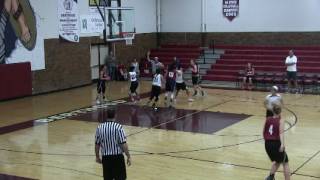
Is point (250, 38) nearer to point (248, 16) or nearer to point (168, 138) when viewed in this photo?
point (248, 16)

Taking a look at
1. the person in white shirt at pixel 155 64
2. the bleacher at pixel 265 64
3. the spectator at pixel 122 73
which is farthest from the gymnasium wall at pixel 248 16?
the spectator at pixel 122 73

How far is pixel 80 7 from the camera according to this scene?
2492 centimetres

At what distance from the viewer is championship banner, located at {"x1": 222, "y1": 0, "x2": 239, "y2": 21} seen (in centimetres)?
2825

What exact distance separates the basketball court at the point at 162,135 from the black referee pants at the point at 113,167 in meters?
2.09

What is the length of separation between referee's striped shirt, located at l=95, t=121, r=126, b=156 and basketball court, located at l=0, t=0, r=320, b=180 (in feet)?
7.80

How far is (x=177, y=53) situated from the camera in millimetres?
29578

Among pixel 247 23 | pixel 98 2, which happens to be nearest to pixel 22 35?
pixel 98 2

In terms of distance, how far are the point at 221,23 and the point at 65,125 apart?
611 inches

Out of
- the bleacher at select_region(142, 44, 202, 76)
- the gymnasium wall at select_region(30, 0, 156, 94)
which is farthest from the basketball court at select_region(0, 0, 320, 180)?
the bleacher at select_region(142, 44, 202, 76)

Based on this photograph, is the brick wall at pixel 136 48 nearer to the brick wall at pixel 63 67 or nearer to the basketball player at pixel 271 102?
the brick wall at pixel 63 67

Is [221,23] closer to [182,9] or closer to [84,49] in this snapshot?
[182,9]

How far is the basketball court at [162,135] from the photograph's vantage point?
1064 centimetres

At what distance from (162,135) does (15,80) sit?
32.7 feet

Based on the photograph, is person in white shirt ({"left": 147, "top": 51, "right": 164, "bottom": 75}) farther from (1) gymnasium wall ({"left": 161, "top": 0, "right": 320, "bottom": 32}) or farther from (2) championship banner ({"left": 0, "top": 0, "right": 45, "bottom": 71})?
(2) championship banner ({"left": 0, "top": 0, "right": 45, "bottom": 71})
